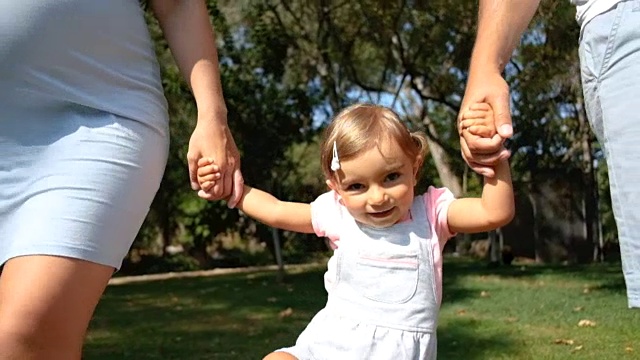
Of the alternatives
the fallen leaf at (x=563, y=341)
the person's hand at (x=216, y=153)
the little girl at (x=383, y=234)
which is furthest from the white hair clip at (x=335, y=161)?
the fallen leaf at (x=563, y=341)

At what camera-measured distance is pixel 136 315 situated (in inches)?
353

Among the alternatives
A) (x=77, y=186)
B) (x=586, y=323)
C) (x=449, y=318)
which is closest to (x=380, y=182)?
(x=77, y=186)

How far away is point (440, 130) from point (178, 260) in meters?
5.80

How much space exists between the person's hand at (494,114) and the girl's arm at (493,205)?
78mm

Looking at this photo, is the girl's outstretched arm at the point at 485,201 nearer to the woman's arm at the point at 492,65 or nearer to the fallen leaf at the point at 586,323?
the woman's arm at the point at 492,65

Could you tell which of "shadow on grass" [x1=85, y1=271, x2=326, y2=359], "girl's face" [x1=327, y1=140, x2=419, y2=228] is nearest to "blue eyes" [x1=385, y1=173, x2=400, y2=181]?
→ "girl's face" [x1=327, y1=140, x2=419, y2=228]

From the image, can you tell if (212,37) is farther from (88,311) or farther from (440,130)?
(440,130)

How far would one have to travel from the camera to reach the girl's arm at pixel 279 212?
248 cm

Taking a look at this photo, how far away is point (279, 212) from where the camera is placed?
97.7 inches

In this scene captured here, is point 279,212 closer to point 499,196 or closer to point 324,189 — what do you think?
point 499,196

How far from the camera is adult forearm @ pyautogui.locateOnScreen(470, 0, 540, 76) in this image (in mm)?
2076

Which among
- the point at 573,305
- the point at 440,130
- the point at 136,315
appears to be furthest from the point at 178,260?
the point at 573,305

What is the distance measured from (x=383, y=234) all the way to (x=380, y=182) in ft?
0.46

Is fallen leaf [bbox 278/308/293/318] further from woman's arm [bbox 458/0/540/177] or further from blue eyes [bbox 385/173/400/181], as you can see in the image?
woman's arm [bbox 458/0/540/177]
